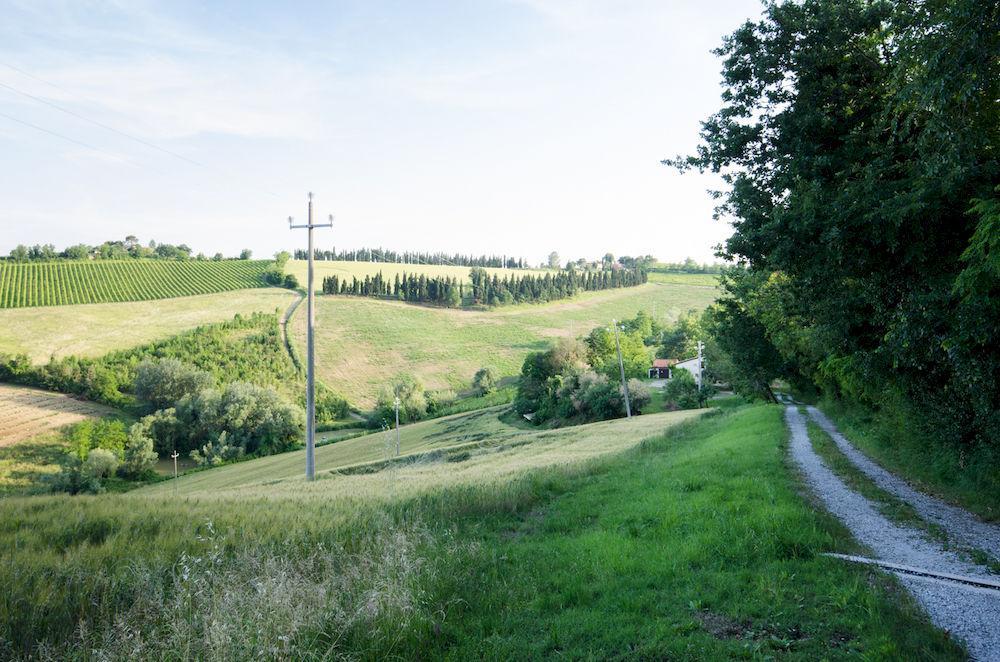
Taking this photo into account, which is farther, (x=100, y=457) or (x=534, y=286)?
(x=534, y=286)

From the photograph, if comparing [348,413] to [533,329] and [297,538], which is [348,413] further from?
[297,538]

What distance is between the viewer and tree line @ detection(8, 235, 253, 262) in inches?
5103

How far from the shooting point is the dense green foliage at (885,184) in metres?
8.74

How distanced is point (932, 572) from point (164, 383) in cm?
8717

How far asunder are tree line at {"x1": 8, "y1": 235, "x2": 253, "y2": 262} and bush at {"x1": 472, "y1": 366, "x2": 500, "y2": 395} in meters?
106

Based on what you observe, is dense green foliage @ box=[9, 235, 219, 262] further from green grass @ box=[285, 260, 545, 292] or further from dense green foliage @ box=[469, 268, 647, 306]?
dense green foliage @ box=[469, 268, 647, 306]

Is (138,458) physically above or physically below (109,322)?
below

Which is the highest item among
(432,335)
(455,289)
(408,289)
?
(455,289)

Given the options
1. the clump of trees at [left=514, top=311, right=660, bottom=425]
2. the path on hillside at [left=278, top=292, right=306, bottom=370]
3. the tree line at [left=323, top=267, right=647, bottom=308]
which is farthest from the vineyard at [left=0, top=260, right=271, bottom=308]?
the clump of trees at [left=514, top=311, right=660, bottom=425]

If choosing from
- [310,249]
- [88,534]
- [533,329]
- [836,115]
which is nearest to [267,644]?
[88,534]

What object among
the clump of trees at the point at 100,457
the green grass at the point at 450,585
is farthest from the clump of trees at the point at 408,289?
the green grass at the point at 450,585

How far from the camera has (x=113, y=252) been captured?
14825 centimetres

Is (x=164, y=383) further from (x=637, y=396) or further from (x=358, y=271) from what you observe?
(x=358, y=271)

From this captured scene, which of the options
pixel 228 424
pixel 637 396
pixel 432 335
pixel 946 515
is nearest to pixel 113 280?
pixel 432 335
